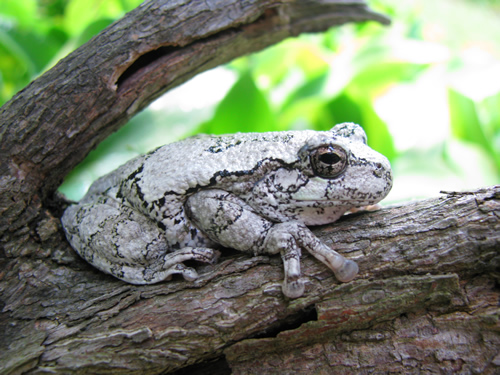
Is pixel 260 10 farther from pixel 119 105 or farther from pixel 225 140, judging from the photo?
pixel 119 105

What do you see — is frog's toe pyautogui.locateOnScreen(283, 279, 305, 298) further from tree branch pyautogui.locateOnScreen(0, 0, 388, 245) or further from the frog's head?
tree branch pyautogui.locateOnScreen(0, 0, 388, 245)

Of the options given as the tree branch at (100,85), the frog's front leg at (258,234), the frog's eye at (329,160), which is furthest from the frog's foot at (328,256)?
the tree branch at (100,85)

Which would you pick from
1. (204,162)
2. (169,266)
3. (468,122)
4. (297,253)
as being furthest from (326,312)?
(468,122)

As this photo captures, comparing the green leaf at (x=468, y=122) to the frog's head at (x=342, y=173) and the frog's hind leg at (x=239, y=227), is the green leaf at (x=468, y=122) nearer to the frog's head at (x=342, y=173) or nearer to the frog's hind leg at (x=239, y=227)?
the frog's head at (x=342, y=173)

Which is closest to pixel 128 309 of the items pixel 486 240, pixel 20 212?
pixel 20 212

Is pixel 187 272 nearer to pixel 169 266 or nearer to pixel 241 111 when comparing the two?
pixel 169 266

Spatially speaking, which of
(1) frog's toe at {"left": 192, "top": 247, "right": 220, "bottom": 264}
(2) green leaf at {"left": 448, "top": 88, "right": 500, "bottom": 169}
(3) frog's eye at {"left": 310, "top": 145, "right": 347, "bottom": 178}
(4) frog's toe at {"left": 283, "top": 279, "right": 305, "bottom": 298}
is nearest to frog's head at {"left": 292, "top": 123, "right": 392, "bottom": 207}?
(3) frog's eye at {"left": 310, "top": 145, "right": 347, "bottom": 178}
